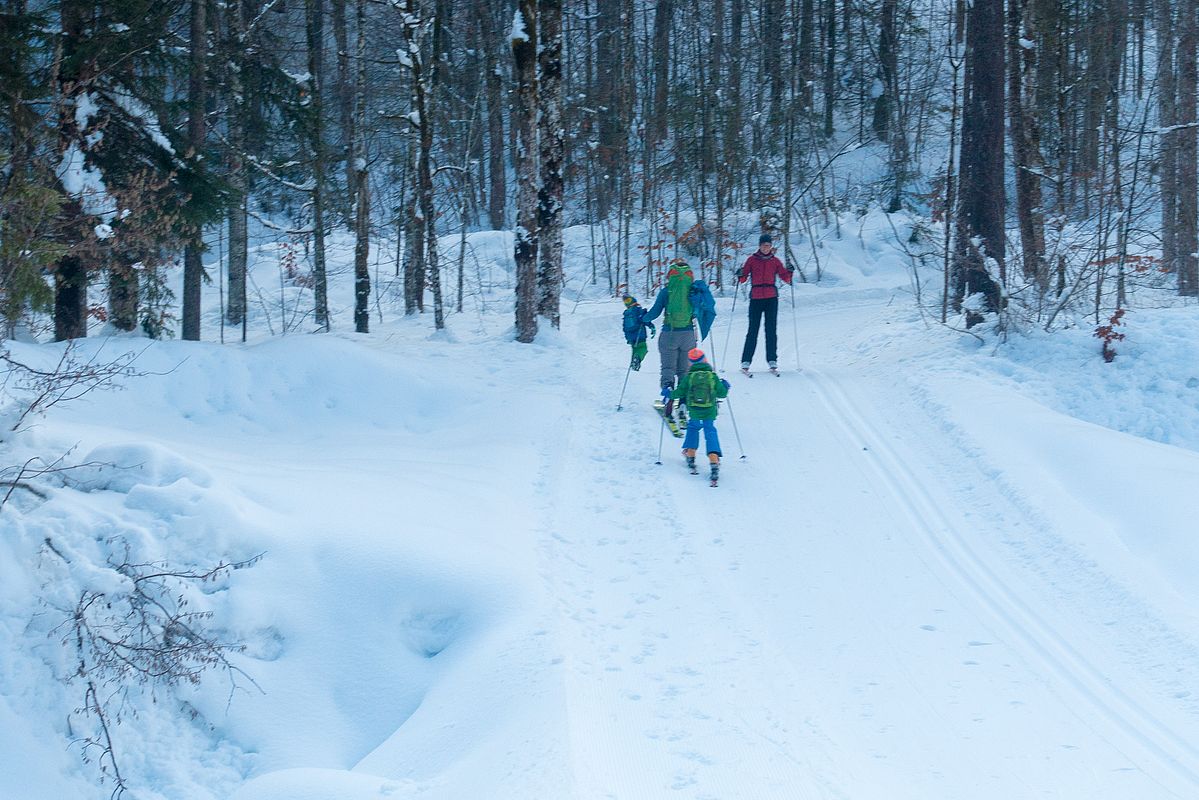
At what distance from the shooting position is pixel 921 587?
7547 millimetres

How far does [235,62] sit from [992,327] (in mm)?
12098

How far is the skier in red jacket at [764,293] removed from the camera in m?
13.4

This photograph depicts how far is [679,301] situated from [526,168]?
3675 mm

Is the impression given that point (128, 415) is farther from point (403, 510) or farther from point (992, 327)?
point (992, 327)

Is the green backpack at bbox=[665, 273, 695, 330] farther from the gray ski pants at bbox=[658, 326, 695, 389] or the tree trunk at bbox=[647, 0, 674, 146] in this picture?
the tree trunk at bbox=[647, 0, 674, 146]

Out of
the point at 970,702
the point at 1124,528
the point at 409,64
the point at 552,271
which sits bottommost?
the point at 970,702

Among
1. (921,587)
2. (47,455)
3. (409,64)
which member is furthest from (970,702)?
(409,64)

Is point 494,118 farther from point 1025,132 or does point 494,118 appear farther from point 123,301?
point 123,301

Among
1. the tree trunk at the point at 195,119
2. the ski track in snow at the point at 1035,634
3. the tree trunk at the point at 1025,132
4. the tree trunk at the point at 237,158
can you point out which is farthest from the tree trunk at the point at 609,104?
the ski track in snow at the point at 1035,634

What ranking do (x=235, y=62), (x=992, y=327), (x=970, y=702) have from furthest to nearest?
(x=235, y=62)
(x=992, y=327)
(x=970, y=702)

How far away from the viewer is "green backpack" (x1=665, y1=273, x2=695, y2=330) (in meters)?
11.7

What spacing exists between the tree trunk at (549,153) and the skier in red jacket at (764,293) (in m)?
2.93

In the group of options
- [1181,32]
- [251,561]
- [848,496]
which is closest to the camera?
[251,561]

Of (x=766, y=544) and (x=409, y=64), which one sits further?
(x=409, y=64)
